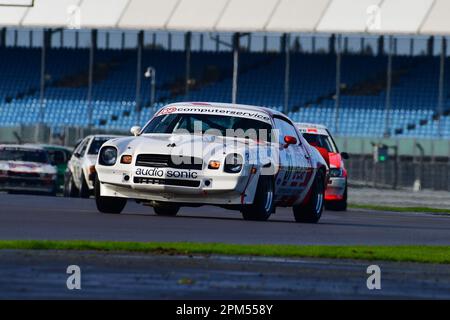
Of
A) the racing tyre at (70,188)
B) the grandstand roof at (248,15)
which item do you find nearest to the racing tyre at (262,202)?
the racing tyre at (70,188)

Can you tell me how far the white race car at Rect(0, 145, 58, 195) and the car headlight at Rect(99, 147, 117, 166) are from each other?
58.9 feet

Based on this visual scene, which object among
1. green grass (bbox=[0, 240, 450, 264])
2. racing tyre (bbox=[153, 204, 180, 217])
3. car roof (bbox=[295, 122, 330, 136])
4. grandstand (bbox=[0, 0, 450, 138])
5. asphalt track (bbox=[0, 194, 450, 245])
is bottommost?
green grass (bbox=[0, 240, 450, 264])

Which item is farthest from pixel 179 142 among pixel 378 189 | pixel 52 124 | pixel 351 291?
pixel 52 124

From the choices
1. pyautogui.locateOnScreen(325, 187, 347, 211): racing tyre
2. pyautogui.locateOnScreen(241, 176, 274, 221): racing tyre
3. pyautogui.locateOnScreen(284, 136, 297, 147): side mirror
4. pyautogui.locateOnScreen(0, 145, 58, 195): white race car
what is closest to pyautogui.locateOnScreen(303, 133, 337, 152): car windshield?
pyautogui.locateOnScreen(325, 187, 347, 211): racing tyre

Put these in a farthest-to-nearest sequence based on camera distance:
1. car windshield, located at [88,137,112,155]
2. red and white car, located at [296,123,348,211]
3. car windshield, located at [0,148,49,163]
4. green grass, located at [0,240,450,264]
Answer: car windshield, located at [0,148,49,163] < car windshield, located at [88,137,112,155] < red and white car, located at [296,123,348,211] < green grass, located at [0,240,450,264]

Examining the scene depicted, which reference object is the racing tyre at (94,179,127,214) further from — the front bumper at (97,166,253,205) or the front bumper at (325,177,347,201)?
the front bumper at (325,177,347,201)

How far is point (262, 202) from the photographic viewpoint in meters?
21.4

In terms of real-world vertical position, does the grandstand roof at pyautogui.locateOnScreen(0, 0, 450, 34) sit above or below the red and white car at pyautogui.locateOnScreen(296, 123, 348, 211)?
above

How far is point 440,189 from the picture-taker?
5388 centimetres

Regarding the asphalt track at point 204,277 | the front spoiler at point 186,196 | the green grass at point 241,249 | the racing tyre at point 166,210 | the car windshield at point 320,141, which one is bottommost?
the asphalt track at point 204,277

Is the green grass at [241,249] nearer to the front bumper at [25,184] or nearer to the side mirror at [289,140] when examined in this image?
the side mirror at [289,140]

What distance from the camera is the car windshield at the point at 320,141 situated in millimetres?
32094

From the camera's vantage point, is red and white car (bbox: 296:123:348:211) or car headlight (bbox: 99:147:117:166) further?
red and white car (bbox: 296:123:348:211)

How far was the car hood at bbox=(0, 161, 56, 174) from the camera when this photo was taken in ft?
128
